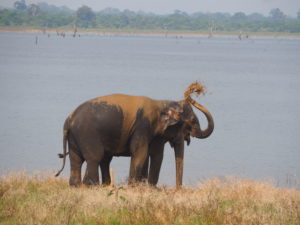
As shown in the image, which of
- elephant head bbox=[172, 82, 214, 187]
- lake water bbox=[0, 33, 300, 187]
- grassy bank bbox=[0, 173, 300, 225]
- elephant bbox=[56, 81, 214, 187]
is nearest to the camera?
grassy bank bbox=[0, 173, 300, 225]

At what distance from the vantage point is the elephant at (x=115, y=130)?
15258 mm

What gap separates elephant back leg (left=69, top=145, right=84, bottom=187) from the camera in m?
15.5

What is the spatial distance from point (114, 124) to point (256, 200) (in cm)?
296

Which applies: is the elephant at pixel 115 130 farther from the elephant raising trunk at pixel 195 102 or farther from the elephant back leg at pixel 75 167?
the elephant raising trunk at pixel 195 102

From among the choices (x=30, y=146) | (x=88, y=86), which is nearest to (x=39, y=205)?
(x=30, y=146)

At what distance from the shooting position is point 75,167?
51.0 ft

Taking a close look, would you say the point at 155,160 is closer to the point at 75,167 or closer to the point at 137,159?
the point at 137,159

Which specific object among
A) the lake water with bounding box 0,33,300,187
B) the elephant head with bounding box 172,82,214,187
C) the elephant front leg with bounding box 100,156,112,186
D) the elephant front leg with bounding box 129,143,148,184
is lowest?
the lake water with bounding box 0,33,300,187

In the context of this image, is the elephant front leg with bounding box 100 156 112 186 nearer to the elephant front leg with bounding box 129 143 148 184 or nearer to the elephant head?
the elephant front leg with bounding box 129 143 148 184

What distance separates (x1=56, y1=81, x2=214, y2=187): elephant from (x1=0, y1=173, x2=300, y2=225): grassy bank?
594 mm

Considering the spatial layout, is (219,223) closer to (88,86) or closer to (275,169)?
(275,169)

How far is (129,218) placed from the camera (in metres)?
11.7

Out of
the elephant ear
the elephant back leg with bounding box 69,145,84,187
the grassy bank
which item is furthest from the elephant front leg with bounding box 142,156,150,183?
the elephant back leg with bounding box 69,145,84,187

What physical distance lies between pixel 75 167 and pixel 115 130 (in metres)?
1.00
